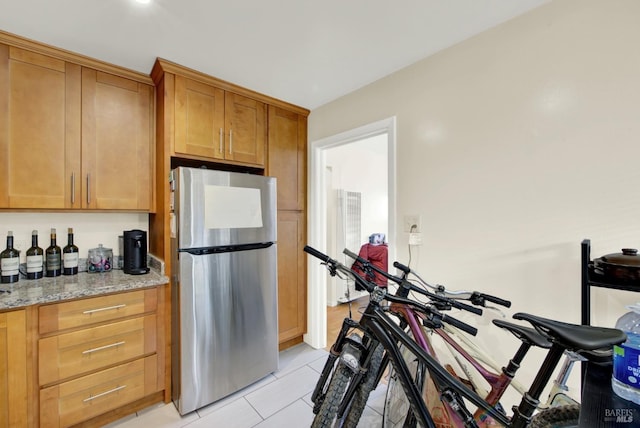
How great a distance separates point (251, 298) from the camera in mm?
2004

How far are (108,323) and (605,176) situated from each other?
2656 millimetres

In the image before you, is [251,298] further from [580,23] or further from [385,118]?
[580,23]

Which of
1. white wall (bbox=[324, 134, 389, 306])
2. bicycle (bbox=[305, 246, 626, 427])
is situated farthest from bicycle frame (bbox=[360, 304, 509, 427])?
white wall (bbox=[324, 134, 389, 306])

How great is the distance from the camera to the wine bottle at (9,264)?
1.62 metres

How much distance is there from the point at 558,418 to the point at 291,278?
6.56 ft

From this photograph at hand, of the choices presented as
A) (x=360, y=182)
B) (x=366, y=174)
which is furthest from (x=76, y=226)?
(x=366, y=174)

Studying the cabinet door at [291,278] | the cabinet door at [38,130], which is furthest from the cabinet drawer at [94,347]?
the cabinet door at [291,278]

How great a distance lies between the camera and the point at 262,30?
148 centimetres

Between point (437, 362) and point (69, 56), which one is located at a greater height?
point (69, 56)

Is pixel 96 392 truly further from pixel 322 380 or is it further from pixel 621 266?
pixel 621 266

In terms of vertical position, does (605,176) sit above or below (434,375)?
above

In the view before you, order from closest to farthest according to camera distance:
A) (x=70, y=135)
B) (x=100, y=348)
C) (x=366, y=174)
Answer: (x=100, y=348) → (x=70, y=135) → (x=366, y=174)

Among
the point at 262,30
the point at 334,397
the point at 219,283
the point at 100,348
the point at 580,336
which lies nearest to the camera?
the point at 580,336

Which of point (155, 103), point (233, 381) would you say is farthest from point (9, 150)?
point (233, 381)
